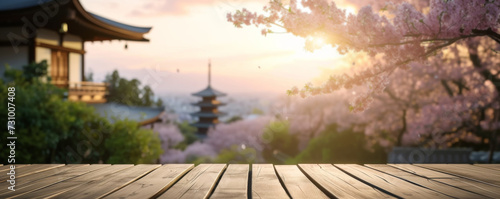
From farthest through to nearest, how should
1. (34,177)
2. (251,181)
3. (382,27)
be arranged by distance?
(382,27)
(34,177)
(251,181)

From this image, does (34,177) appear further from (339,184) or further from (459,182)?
(459,182)

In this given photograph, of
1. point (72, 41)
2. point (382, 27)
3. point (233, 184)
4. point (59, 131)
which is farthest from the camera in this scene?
point (72, 41)

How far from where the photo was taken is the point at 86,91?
13.2 metres

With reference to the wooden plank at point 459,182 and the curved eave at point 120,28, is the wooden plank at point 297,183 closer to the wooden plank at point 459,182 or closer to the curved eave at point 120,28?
the wooden plank at point 459,182

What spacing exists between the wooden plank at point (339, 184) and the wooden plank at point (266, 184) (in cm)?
22

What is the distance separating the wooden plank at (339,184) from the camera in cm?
213

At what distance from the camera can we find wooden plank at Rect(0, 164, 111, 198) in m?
2.20

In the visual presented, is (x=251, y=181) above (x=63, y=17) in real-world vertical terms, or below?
below

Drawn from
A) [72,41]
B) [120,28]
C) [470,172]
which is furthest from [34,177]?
[120,28]

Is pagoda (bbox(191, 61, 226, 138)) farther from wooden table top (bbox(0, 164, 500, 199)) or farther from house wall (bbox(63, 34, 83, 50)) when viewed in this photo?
wooden table top (bbox(0, 164, 500, 199))

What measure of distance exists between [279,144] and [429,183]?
78.8 feet

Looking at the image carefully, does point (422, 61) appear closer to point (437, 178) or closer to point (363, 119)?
point (437, 178)

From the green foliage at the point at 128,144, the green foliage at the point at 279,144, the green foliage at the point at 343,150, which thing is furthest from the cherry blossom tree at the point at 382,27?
the green foliage at the point at 279,144

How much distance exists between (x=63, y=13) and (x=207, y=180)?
10.2 meters
